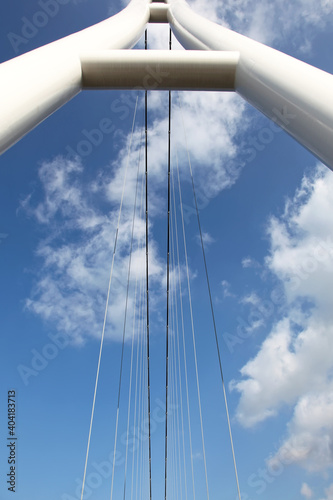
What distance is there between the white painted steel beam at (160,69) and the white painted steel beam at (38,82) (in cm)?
13

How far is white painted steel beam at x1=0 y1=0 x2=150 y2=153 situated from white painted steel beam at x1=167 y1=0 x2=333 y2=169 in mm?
954

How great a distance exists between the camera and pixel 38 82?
5.69 ft

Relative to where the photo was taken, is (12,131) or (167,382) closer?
(12,131)

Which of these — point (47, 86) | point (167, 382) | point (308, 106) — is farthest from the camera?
point (167, 382)

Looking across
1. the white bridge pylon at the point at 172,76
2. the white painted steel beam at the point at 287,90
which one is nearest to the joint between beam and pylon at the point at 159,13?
the white bridge pylon at the point at 172,76

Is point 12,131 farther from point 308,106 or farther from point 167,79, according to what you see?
point 167,79

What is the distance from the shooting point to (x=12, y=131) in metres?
1.52

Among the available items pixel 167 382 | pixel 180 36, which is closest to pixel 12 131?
pixel 180 36

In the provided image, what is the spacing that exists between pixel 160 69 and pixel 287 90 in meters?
1.14

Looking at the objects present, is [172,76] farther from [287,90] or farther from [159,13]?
[159,13]

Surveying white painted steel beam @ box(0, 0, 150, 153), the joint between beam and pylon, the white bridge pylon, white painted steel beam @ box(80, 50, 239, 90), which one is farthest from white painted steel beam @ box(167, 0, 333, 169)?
the joint between beam and pylon

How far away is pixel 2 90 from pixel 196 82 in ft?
5.51

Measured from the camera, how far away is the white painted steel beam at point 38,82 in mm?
1510

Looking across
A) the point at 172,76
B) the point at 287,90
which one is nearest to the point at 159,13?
the point at 172,76
